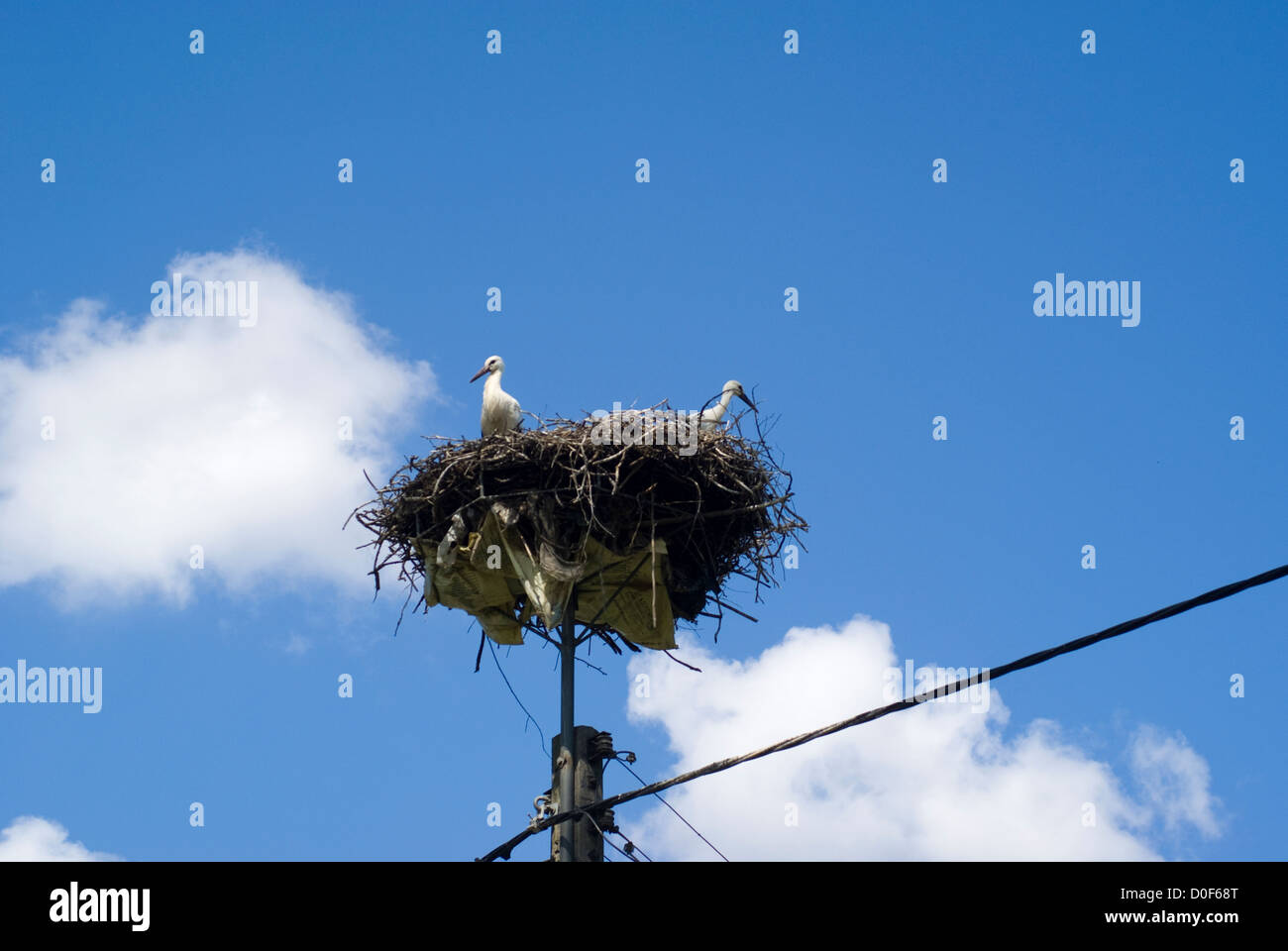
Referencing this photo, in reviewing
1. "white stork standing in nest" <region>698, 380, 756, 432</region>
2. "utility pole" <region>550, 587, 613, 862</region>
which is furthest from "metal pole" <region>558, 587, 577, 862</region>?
"white stork standing in nest" <region>698, 380, 756, 432</region>

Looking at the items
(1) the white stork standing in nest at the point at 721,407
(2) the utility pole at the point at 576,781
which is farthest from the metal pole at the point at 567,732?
(1) the white stork standing in nest at the point at 721,407

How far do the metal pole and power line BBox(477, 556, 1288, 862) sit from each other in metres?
0.24

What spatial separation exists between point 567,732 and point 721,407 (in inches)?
159

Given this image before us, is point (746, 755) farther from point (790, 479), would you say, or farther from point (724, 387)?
point (724, 387)

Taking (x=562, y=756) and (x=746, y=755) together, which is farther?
(x=562, y=756)

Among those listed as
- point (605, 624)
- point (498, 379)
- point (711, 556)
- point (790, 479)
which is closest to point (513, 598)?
point (605, 624)

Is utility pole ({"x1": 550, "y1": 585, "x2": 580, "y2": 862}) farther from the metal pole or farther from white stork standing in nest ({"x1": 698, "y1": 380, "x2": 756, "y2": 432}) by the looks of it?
white stork standing in nest ({"x1": 698, "y1": 380, "x2": 756, "y2": 432})

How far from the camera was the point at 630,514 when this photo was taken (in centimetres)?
1158

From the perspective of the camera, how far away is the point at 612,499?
37.8 ft

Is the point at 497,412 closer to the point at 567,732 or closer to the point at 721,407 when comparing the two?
the point at 721,407

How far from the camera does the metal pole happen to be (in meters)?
10.4

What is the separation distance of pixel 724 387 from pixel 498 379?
228 centimetres

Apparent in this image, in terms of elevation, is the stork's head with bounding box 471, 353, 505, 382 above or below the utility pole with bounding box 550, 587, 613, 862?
above

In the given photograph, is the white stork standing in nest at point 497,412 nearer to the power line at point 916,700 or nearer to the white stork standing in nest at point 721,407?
the white stork standing in nest at point 721,407
